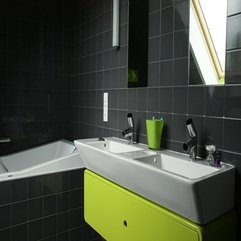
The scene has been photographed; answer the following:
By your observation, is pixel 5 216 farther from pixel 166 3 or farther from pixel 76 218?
pixel 166 3

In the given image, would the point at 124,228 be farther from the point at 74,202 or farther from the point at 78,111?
the point at 78,111

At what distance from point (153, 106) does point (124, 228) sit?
770mm

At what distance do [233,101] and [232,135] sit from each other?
0.16m

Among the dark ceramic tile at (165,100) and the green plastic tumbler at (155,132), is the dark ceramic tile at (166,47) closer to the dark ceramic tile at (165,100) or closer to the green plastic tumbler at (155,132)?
the dark ceramic tile at (165,100)

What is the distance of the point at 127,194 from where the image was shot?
1.23 metres

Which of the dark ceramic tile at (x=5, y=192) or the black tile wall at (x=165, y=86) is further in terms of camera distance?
the dark ceramic tile at (x=5, y=192)

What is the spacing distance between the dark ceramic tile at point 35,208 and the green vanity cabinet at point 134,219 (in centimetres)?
37

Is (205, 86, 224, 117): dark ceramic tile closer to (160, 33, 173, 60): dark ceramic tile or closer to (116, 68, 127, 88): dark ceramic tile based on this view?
(160, 33, 173, 60): dark ceramic tile

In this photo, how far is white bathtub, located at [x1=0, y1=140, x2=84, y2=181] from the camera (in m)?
1.87

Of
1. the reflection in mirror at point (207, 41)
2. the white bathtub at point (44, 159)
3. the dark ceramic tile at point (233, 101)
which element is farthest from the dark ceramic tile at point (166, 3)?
the white bathtub at point (44, 159)

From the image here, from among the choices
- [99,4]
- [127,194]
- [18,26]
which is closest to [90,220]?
[127,194]

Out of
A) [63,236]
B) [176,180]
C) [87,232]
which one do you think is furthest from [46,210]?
[176,180]

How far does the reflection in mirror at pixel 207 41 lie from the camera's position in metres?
1.22

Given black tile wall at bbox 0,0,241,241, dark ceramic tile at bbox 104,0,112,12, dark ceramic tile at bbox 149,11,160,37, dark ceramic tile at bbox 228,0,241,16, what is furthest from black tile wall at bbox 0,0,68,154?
dark ceramic tile at bbox 228,0,241,16
